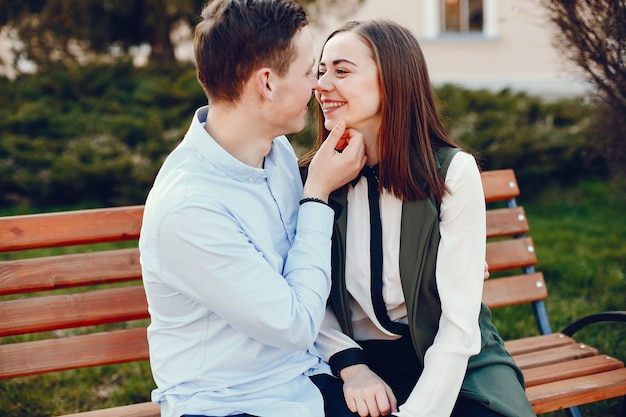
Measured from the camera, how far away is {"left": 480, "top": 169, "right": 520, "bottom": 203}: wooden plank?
3676mm

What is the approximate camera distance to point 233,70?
91.8 inches

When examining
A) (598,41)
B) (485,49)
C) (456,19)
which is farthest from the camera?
(456,19)

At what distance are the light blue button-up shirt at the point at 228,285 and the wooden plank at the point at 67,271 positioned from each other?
0.79 metres

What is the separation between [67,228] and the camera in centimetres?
304

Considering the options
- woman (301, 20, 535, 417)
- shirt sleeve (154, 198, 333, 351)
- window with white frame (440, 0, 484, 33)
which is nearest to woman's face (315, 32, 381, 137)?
woman (301, 20, 535, 417)

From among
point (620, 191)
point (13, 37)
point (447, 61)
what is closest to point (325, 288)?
Answer: point (620, 191)

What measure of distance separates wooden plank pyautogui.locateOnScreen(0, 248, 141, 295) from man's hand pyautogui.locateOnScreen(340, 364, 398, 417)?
3.75ft

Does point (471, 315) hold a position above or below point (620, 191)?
above

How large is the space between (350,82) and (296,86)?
0.89 feet

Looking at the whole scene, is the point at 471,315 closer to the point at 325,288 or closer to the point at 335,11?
the point at 325,288

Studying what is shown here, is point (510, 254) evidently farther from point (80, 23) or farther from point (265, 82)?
point (80, 23)

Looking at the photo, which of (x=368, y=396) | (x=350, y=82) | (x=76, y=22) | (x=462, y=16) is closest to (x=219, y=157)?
(x=350, y=82)

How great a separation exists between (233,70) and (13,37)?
25.4ft

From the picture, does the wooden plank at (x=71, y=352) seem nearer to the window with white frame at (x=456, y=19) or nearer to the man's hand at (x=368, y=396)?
the man's hand at (x=368, y=396)
